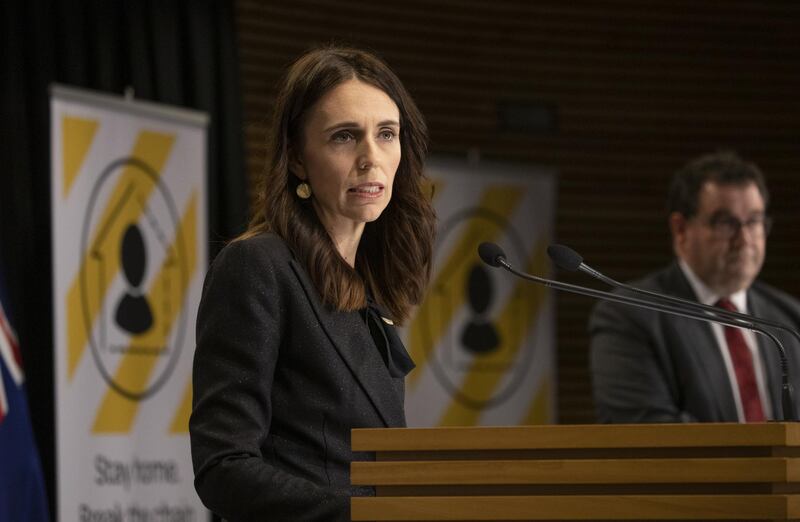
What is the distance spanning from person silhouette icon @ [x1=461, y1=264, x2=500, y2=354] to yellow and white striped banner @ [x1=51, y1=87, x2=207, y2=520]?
1492mm

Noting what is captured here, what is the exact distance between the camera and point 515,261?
695 centimetres

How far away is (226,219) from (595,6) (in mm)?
2699

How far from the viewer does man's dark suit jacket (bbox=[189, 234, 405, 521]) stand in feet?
7.19

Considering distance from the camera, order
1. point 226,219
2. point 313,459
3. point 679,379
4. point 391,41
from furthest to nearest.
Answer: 1. point 391,41
2. point 226,219
3. point 679,379
4. point 313,459

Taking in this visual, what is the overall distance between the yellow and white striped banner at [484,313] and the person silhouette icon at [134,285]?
1421 mm

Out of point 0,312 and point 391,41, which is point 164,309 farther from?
point 391,41

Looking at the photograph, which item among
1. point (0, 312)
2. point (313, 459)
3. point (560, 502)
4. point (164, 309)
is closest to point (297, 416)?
point (313, 459)

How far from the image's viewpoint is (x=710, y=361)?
4.48 meters

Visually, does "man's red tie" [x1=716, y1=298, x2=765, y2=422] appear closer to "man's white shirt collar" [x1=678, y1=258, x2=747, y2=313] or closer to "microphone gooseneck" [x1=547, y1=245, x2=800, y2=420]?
"man's white shirt collar" [x1=678, y1=258, x2=747, y2=313]

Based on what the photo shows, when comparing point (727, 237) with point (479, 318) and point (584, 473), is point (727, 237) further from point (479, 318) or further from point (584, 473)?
point (584, 473)

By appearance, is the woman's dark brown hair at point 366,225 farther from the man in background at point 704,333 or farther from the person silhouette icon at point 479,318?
the person silhouette icon at point 479,318

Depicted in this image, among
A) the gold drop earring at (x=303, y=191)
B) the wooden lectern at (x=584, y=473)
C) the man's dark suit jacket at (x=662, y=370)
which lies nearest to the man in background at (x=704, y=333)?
the man's dark suit jacket at (x=662, y=370)

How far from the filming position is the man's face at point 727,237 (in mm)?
4664

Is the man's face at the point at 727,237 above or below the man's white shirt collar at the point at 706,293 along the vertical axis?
above
